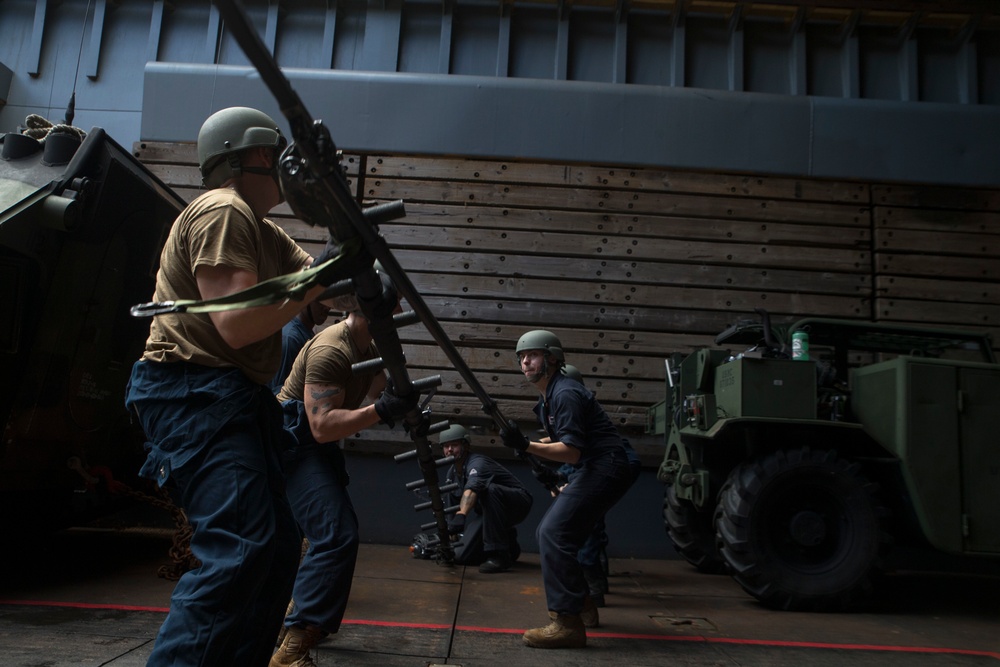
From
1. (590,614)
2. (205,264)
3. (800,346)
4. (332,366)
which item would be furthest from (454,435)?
(205,264)

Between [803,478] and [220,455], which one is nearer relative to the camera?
[220,455]

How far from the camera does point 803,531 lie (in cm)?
537

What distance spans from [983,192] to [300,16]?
26.2 feet

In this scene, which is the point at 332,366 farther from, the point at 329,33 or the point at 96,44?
the point at 96,44

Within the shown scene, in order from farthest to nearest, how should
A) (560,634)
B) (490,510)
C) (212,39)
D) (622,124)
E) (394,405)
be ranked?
(212,39), (622,124), (490,510), (560,634), (394,405)

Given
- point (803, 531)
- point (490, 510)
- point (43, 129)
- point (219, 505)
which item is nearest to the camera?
point (219, 505)

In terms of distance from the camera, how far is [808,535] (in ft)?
17.6

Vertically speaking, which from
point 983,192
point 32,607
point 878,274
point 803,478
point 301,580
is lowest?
point 32,607

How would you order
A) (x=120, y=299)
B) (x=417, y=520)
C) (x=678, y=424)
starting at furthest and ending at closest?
(x=417, y=520) → (x=678, y=424) → (x=120, y=299)

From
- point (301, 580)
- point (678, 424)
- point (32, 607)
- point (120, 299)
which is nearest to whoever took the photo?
point (301, 580)

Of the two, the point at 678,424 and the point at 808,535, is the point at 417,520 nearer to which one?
the point at 678,424

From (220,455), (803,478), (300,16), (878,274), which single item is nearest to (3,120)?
(300,16)

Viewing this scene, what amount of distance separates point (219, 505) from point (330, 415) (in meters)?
1.44

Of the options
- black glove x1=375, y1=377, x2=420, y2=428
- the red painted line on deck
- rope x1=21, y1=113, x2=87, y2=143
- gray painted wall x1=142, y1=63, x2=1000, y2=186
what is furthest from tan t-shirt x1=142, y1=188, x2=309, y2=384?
gray painted wall x1=142, y1=63, x2=1000, y2=186
